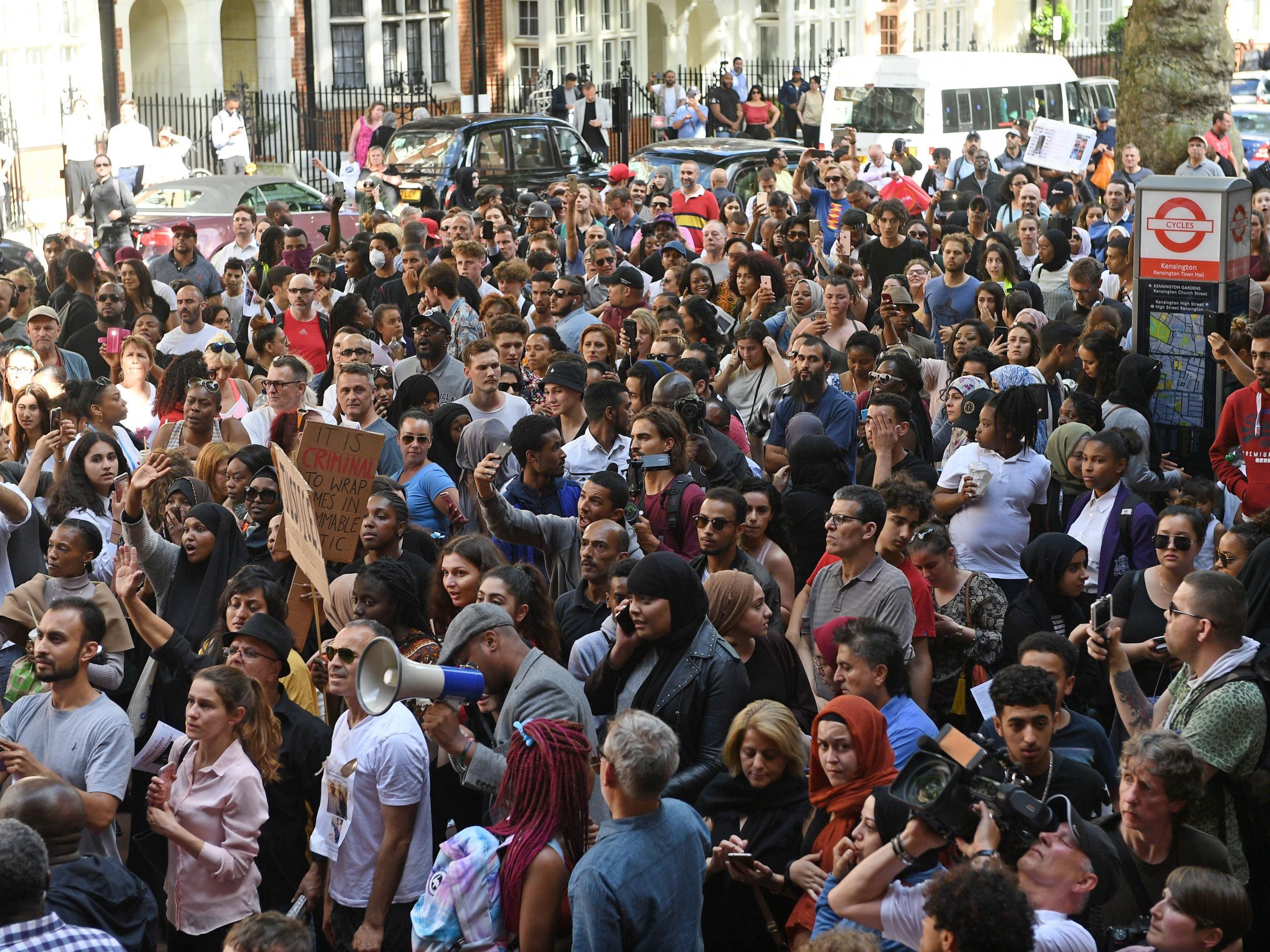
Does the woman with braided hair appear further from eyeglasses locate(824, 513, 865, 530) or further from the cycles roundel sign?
the cycles roundel sign

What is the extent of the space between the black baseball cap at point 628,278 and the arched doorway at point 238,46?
21738 millimetres

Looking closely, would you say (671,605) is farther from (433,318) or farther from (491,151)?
(491,151)

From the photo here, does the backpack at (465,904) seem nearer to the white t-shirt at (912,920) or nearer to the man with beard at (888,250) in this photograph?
the white t-shirt at (912,920)

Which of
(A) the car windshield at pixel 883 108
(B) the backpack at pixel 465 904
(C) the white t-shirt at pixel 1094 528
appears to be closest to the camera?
(B) the backpack at pixel 465 904

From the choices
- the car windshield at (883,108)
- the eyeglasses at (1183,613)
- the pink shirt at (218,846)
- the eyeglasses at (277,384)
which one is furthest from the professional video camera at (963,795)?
the car windshield at (883,108)

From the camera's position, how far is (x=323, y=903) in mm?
5242

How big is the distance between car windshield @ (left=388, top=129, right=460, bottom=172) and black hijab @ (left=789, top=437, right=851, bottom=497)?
1452cm

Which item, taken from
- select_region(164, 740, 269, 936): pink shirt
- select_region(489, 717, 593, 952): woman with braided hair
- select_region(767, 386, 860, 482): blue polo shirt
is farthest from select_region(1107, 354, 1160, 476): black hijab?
select_region(164, 740, 269, 936): pink shirt

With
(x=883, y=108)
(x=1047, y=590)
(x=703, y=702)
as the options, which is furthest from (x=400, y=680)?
(x=883, y=108)

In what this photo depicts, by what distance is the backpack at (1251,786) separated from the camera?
16.9ft

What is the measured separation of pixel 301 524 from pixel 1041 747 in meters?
2.92

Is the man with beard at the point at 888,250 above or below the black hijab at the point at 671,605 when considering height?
above

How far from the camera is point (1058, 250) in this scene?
1241 centimetres

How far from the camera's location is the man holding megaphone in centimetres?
481
